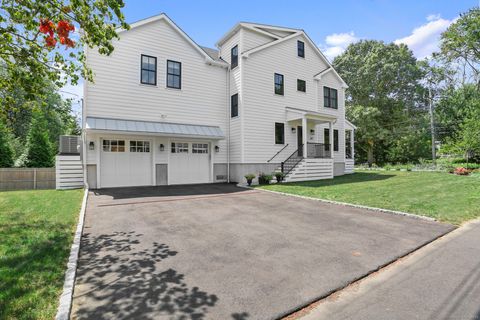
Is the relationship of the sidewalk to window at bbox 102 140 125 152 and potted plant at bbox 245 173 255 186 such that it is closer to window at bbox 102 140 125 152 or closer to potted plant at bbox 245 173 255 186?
potted plant at bbox 245 173 255 186

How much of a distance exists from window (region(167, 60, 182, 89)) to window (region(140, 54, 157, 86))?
0.78 m

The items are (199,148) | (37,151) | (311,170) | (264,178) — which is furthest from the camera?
(37,151)

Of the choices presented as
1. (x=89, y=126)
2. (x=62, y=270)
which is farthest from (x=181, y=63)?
(x=62, y=270)

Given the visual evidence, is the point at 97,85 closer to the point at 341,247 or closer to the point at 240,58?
the point at 240,58

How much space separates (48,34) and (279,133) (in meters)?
13.9

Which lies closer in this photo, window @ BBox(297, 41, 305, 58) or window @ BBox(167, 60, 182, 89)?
window @ BBox(167, 60, 182, 89)

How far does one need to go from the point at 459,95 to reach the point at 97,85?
41.1m

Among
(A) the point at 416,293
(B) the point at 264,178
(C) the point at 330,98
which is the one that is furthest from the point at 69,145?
(C) the point at 330,98

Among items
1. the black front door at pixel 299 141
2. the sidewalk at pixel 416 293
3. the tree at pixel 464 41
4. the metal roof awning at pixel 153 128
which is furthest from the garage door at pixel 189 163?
the tree at pixel 464 41

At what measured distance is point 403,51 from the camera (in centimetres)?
3145

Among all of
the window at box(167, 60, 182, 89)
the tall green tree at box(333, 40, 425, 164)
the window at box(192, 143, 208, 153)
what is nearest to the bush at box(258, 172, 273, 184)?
the window at box(192, 143, 208, 153)

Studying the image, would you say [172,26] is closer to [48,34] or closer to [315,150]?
[48,34]

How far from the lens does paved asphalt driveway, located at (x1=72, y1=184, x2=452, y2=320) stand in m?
2.94

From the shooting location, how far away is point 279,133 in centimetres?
1681
